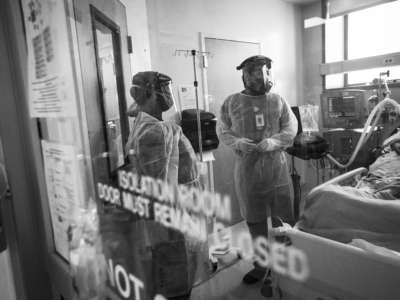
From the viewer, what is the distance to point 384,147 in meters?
1.31

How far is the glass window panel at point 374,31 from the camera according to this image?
2.77 feet

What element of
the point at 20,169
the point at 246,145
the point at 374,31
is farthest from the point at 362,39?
the point at 20,169

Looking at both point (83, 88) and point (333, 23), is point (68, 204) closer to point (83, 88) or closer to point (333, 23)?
point (83, 88)

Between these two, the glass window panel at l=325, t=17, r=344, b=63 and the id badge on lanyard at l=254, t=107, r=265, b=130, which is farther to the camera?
the id badge on lanyard at l=254, t=107, r=265, b=130

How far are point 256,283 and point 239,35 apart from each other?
104 cm

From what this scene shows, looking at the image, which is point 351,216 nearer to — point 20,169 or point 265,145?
point 265,145

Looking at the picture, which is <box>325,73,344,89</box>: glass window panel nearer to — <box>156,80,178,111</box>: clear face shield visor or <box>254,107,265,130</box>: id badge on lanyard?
<box>254,107,265,130</box>: id badge on lanyard

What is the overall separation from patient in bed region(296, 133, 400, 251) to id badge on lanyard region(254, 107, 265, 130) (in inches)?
13.9

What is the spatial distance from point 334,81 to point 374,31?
18 centimetres

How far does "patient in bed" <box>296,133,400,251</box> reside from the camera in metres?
0.82

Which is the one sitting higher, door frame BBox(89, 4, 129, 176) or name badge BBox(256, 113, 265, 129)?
door frame BBox(89, 4, 129, 176)

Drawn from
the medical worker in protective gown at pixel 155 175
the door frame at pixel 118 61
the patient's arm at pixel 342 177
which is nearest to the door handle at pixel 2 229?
the medical worker in protective gown at pixel 155 175

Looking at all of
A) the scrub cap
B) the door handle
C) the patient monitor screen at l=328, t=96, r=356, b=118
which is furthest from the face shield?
the door handle

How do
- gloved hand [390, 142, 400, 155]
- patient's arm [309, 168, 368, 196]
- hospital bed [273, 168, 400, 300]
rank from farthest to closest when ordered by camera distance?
gloved hand [390, 142, 400, 155], patient's arm [309, 168, 368, 196], hospital bed [273, 168, 400, 300]
